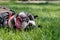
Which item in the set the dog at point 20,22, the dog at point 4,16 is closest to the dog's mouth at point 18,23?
the dog at point 20,22

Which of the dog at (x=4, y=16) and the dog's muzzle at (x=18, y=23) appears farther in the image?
the dog at (x=4, y=16)

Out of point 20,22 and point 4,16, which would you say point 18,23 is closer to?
point 20,22

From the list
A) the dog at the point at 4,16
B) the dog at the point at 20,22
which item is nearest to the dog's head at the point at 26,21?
the dog at the point at 20,22

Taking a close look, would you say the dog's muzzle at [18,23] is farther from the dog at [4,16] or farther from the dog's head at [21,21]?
the dog at [4,16]

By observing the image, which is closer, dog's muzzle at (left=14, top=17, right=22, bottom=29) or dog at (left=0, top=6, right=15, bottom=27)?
dog's muzzle at (left=14, top=17, right=22, bottom=29)

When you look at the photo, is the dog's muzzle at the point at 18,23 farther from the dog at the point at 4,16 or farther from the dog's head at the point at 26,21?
the dog at the point at 4,16

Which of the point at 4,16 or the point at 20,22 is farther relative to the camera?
the point at 4,16

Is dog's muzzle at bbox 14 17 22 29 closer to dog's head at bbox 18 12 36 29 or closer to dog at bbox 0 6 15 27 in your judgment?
dog's head at bbox 18 12 36 29

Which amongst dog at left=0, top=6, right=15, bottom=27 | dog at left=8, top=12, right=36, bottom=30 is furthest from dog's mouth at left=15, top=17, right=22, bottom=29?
dog at left=0, top=6, right=15, bottom=27

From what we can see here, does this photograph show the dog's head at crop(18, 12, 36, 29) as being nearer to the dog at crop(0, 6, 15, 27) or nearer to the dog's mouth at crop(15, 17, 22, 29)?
the dog's mouth at crop(15, 17, 22, 29)

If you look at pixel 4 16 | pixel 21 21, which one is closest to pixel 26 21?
pixel 21 21

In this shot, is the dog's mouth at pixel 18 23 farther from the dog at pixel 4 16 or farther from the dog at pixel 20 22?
the dog at pixel 4 16

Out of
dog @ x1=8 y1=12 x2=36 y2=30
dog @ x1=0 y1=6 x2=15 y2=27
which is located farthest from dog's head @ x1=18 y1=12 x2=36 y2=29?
dog @ x1=0 y1=6 x2=15 y2=27

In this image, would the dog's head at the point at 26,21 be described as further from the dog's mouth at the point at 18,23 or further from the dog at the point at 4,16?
the dog at the point at 4,16
